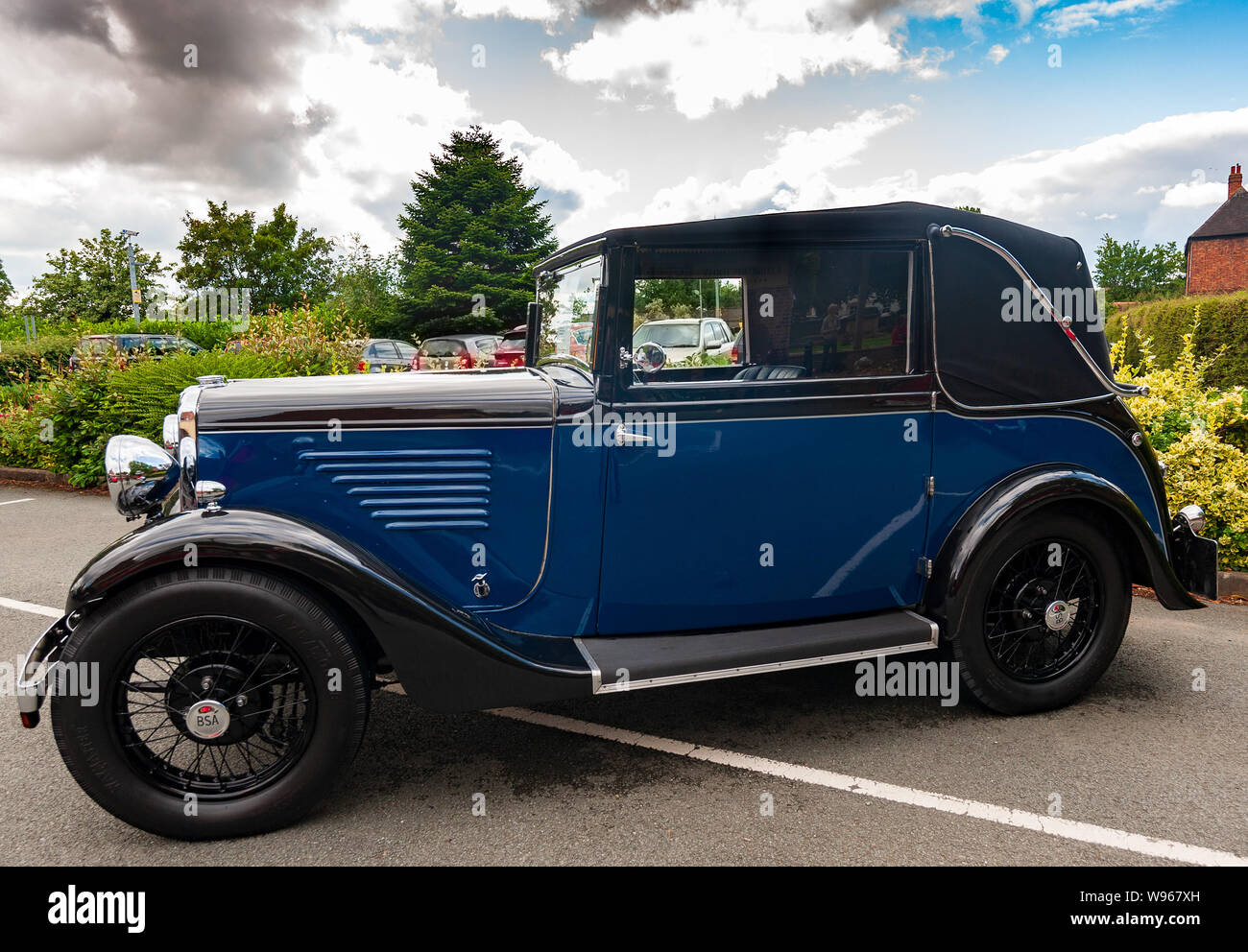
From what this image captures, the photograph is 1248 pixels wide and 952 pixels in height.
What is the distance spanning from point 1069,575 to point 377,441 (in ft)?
9.59

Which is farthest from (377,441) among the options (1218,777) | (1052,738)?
(1218,777)

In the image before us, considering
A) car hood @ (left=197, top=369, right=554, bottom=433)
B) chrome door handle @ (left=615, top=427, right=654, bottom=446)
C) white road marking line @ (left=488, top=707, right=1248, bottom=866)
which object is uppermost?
car hood @ (left=197, top=369, right=554, bottom=433)

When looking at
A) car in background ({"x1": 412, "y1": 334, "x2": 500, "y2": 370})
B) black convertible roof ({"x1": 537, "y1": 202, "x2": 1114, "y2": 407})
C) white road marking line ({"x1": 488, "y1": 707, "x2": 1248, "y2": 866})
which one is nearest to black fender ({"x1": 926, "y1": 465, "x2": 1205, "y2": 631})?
black convertible roof ({"x1": 537, "y1": 202, "x2": 1114, "y2": 407})

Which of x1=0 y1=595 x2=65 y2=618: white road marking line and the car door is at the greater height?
the car door

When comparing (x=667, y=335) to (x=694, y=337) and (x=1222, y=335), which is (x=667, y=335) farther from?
(x=1222, y=335)

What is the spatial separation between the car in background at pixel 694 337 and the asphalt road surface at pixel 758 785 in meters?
1.55

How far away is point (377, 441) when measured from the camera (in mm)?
2787

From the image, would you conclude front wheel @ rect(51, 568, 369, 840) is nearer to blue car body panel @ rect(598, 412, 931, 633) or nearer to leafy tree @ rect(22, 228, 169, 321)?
blue car body panel @ rect(598, 412, 931, 633)

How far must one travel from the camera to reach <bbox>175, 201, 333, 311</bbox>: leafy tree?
3164 centimetres

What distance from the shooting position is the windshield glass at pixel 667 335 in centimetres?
293

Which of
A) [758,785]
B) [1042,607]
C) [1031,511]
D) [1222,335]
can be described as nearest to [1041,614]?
[1042,607]

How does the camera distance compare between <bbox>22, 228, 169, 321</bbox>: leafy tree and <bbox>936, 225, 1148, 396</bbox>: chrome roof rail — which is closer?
<bbox>936, 225, 1148, 396</bbox>: chrome roof rail

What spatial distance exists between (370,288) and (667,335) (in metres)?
34.4

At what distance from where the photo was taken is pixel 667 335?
3146mm
